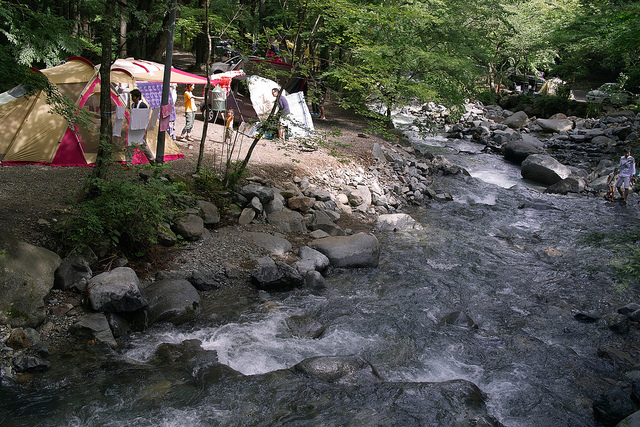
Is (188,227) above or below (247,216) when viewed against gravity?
above

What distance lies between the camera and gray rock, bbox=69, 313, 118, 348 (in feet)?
19.1

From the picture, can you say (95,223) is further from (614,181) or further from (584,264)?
(614,181)

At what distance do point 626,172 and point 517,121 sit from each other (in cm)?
1363

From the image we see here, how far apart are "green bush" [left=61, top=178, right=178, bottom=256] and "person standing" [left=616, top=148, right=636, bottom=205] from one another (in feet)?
42.5

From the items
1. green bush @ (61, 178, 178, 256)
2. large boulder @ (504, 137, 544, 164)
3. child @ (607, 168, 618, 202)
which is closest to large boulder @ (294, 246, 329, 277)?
green bush @ (61, 178, 178, 256)

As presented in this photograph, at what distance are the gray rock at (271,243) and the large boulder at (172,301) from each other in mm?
2012

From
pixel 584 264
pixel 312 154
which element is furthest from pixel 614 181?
pixel 312 154

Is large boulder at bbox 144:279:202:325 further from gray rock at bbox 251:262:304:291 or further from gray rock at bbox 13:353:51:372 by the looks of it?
gray rock at bbox 13:353:51:372

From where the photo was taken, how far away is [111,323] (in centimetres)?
613

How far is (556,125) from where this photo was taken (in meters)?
25.7

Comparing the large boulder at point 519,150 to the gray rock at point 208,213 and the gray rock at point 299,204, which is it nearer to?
the gray rock at point 299,204

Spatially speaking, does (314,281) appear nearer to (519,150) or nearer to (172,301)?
(172,301)

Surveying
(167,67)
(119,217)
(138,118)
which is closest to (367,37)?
(138,118)

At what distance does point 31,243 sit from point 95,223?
859mm
